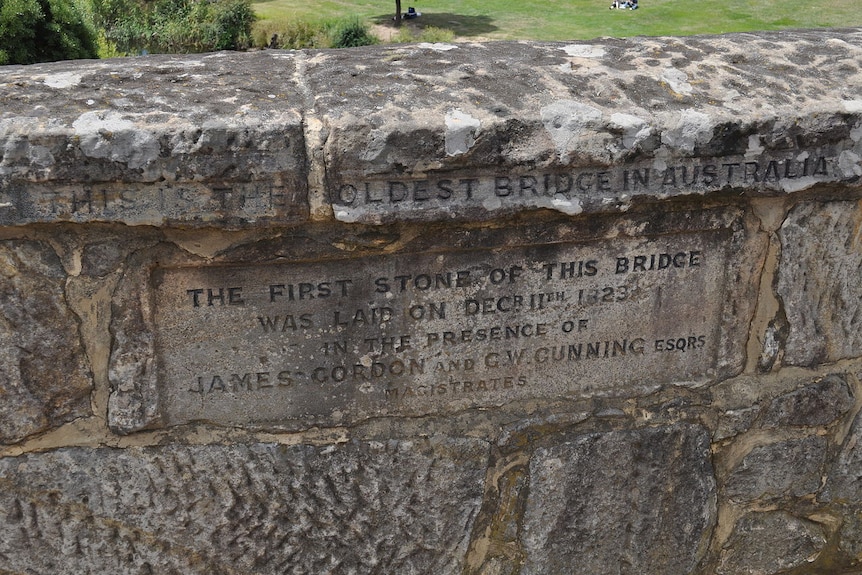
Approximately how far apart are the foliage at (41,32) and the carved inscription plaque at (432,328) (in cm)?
900

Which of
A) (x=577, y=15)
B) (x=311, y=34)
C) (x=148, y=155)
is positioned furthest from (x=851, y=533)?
(x=311, y=34)

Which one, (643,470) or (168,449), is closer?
(168,449)

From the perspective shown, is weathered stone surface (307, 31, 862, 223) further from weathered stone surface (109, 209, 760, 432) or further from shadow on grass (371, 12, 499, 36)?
shadow on grass (371, 12, 499, 36)

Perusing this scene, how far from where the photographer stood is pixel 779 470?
80.3 inches

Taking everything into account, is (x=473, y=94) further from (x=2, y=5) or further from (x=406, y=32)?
(x=406, y=32)

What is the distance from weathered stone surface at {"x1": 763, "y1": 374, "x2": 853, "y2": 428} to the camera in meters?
1.97

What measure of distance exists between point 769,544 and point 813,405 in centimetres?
39

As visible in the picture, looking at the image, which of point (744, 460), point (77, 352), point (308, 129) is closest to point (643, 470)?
point (744, 460)

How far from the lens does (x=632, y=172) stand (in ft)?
5.28

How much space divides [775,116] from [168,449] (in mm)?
1350

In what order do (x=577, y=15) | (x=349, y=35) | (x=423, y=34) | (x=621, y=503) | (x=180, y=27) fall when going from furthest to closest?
(x=180, y=27), (x=423, y=34), (x=577, y=15), (x=349, y=35), (x=621, y=503)

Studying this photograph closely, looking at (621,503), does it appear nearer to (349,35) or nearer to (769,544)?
(769,544)

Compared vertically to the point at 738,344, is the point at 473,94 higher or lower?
higher

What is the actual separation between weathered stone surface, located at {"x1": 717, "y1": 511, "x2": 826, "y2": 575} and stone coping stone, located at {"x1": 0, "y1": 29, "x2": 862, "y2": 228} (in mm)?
867
